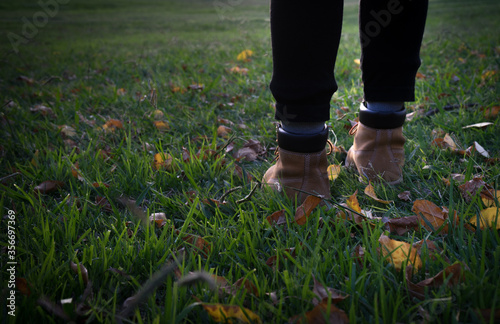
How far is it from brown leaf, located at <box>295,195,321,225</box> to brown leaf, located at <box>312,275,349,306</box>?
0.31 m

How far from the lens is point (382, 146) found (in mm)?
1448

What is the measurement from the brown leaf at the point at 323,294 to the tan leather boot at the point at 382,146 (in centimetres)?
69

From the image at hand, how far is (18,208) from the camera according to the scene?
135cm

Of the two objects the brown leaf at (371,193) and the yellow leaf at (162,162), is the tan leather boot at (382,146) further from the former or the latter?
the yellow leaf at (162,162)

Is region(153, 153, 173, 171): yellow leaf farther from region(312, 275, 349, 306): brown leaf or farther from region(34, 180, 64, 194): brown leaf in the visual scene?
region(312, 275, 349, 306): brown leaf

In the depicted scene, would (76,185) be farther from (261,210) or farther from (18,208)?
(261,210)

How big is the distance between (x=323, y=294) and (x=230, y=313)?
229 mm

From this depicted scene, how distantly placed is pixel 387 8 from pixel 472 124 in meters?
0.97

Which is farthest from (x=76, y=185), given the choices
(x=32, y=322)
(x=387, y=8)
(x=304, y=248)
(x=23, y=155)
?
(x=387, y=8)

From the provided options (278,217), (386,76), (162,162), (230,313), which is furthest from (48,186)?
(386,76)

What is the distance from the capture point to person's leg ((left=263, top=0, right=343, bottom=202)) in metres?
1.06

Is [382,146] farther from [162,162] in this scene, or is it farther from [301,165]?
[162,162]

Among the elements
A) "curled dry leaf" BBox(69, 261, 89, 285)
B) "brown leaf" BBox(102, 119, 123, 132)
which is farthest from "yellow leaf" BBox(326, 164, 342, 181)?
"brown leaf" BBox(102, 119, 123, 132)

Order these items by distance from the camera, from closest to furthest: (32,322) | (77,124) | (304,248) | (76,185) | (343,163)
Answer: (32,322)
(304,248)
(76,185)
(343,163)
(77,124)
